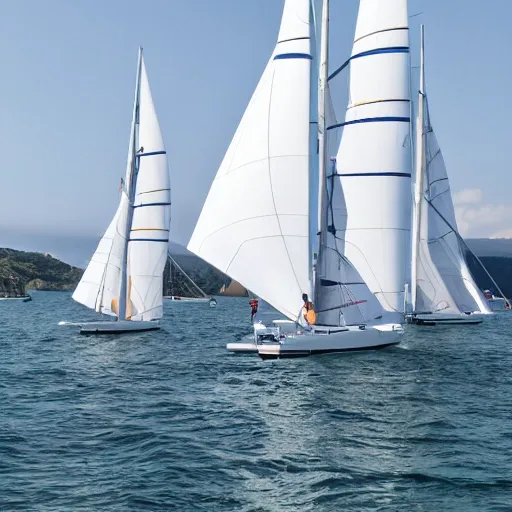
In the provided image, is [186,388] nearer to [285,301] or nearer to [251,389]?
[251,389]

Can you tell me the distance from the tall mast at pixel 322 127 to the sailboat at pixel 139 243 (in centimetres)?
1479

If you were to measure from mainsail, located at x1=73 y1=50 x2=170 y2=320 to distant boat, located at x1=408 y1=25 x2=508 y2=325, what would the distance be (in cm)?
2207

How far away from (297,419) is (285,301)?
1099 centimetres

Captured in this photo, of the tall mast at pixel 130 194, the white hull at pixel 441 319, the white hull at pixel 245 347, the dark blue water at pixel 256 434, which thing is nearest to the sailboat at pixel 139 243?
the tall mast at pixel 130 194

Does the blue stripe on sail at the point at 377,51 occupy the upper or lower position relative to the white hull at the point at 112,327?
upper

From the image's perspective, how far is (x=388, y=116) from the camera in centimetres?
3278

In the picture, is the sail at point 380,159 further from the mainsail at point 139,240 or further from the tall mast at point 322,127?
the mainsail at point 139,240

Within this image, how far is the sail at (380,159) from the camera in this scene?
32.7 m

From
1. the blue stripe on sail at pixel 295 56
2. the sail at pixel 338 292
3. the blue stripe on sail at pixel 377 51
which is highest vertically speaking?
the blue stripe on sail at pixel 377 51

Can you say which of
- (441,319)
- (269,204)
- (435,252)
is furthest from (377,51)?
(441,319)

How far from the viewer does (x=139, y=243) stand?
144 feet

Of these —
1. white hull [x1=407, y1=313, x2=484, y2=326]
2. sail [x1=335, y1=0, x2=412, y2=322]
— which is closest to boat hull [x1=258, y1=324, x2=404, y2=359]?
sail [x1=335, y1=0, x2=412, y2=322]

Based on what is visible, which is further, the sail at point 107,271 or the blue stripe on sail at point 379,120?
the sail at point 107,271

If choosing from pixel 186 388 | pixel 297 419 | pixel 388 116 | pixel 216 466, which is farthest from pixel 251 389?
pixel 388 116
